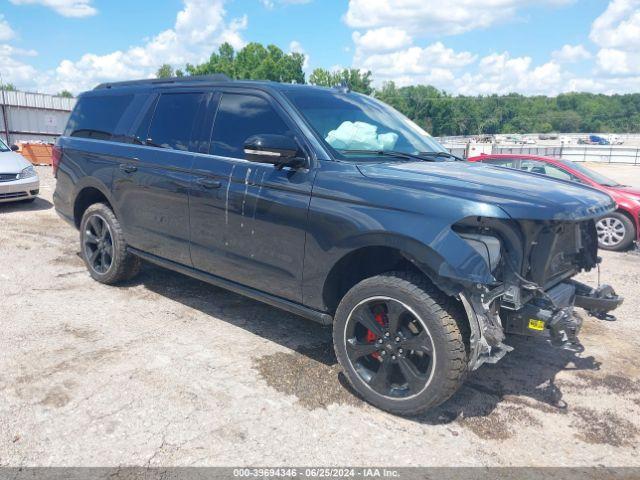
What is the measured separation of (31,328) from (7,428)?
158 centimetres

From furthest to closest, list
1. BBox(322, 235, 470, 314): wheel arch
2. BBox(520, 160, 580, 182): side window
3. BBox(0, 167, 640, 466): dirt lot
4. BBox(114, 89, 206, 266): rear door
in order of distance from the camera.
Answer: BBox(520, 160, 580, 182): side window < BBox(114, 89, 206, 266): rear door < BBox(322, 235, 470, 314): wheel arch < BBox(0, 167, 640, 466): dirt lot

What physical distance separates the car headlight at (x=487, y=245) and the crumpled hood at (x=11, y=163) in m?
9.32

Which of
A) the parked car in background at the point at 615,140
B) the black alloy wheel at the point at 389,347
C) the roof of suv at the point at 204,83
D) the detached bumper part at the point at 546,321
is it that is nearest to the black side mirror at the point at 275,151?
the roof of suv at the point at 204,83

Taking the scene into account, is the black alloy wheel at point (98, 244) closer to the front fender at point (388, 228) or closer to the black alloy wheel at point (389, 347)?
the front fender at point (388, 228)

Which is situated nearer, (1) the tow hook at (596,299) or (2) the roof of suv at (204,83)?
(1) the tow hook at (596,299)

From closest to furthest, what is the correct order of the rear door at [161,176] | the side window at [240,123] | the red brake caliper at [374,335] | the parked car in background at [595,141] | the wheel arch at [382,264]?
1. the wheel arch at [382,264]
2. the red brake caliper at [374,335]
3. the side window at [240,123]
4. the rear door at [161,176]
5. the parked car in background at [595,141]

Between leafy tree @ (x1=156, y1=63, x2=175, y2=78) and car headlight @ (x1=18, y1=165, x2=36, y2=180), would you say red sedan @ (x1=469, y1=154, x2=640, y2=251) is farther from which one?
leafy tree @ (x1=156, y1=63, x2=175, y2=78)

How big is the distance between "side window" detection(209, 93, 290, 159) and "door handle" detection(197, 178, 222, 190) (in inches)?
8.8

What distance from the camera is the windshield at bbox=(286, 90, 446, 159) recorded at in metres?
3.82

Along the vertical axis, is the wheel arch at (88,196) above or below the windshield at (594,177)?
below

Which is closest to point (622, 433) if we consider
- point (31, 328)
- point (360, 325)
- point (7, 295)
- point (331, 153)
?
point (360, 325)

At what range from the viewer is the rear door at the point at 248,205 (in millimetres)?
3680

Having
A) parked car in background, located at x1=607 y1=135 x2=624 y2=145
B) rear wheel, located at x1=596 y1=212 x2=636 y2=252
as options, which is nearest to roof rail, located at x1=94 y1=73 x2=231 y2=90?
rear wheel, located at x1=596 y1=212 x2=636 y2=252

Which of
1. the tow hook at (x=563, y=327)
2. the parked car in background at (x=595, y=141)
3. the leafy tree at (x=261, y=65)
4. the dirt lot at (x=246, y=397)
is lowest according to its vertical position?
the dirt lot at (x=246, y=397)
